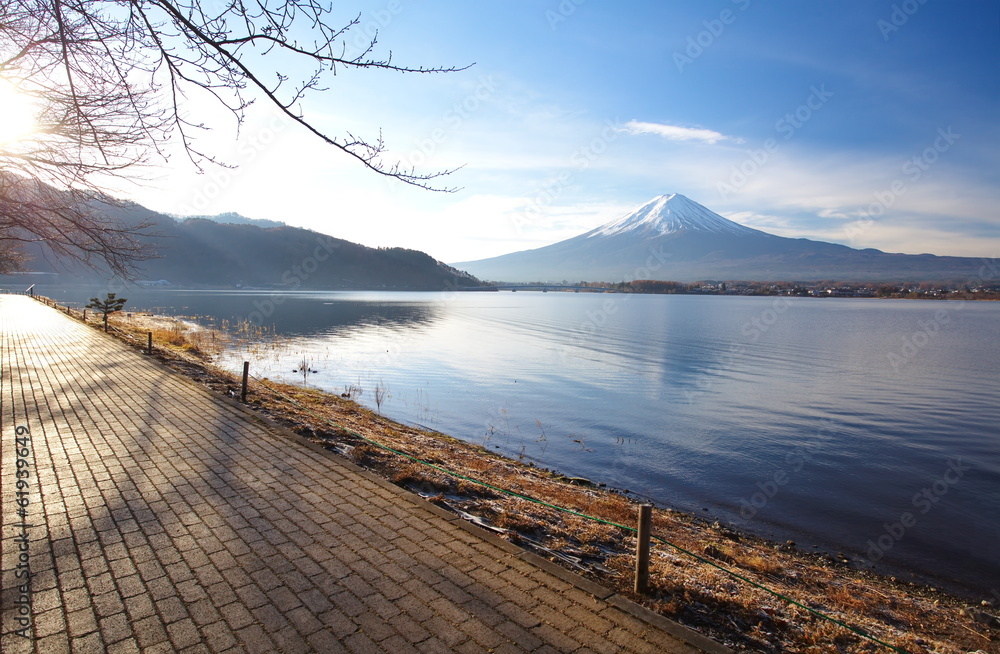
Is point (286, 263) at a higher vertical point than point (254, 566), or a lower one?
higher

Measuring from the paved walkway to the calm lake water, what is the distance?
6.95 meters

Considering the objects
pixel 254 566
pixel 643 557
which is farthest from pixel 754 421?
pixel 254 566

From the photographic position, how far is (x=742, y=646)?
384 cm

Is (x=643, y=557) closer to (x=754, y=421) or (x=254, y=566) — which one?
(x=254, y=566)

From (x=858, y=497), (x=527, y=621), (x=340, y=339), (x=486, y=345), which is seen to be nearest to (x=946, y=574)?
(x=858, y=497)

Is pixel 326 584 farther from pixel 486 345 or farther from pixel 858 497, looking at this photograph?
pixel 486 345

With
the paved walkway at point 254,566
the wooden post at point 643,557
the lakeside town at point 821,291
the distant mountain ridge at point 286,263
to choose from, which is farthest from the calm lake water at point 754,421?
the distant mountain ridge at point 286,263

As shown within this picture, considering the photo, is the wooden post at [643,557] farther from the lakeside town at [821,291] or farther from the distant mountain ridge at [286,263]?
the distant mountain ridge at [286,263]

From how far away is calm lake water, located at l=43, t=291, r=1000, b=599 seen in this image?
9.76 m

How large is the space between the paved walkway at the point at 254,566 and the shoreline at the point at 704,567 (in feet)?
1.98

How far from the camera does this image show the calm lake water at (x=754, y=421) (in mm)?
9758

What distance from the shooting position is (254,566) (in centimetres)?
405

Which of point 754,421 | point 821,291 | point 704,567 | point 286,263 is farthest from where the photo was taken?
point 286,263

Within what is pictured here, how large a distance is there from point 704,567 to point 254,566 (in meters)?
4.46
